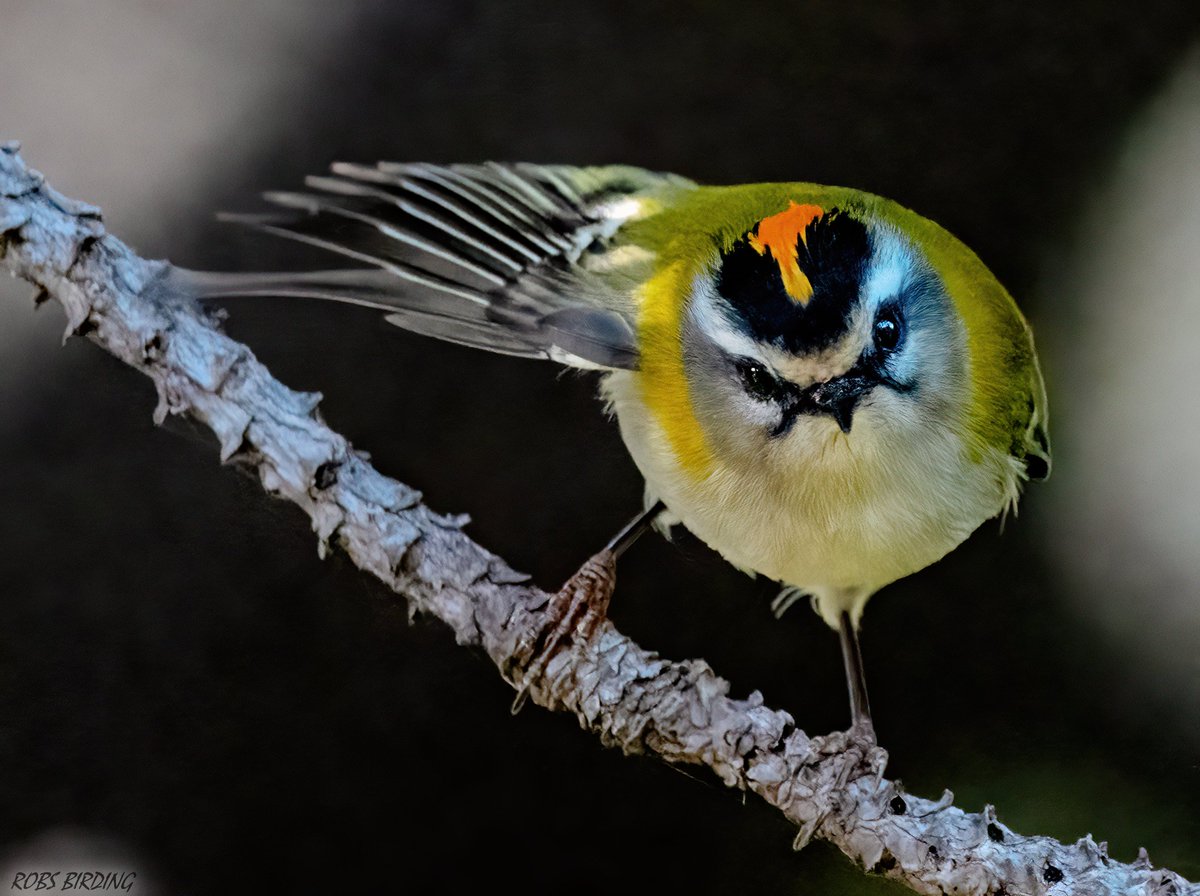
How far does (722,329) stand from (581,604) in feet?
1.17

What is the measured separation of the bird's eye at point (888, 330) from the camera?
1.03 meters

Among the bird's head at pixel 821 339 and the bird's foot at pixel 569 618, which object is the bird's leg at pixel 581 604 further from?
the bird's head at pixel 821 339

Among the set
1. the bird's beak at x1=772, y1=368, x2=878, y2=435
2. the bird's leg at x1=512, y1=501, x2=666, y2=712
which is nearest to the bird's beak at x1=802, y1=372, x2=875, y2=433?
the bird's beak at x1=772, y1=368, x2=878, y2=435

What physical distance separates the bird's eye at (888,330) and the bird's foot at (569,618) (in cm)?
41

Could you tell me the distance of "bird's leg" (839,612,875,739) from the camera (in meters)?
1.22

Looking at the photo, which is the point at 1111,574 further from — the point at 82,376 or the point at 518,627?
the point at 82,376

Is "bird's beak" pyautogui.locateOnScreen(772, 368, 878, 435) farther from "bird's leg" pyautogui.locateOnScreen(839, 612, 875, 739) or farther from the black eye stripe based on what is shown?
"bird's leg" pyautogui.locateOnScreen(839, 612, 875, 739)

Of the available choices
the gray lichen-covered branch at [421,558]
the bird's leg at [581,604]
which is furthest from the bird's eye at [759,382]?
the gray lichen-covered branch at [421,558]

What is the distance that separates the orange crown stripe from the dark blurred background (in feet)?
0.73

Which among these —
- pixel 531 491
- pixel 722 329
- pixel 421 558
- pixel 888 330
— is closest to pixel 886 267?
pixel 888 330

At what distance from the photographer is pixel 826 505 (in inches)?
45.3

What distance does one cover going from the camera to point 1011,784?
1.21 meters

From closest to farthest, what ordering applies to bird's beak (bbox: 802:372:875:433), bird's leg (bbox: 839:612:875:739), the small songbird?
bird's beak (bbox: 802:372:875:433)
the small songbird
bird's leg (bbox: 839:612:875:739)

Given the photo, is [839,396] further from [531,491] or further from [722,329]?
[531,491]
